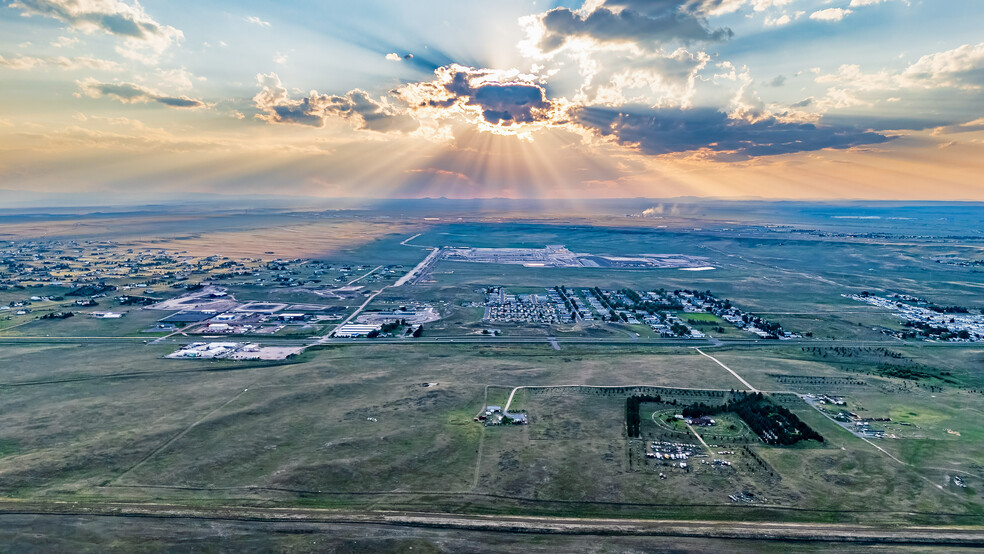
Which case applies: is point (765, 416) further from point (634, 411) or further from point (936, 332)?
point (936, 332)

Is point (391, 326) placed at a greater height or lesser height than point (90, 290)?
lesser

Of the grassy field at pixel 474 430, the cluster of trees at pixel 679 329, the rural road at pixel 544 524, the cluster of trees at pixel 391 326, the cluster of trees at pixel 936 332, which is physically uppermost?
the cluster of trees at pixel 936 332

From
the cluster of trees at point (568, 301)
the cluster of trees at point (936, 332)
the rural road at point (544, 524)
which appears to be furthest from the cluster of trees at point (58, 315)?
the cluster of trees at point (936, 332)

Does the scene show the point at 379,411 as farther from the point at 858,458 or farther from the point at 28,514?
the point at 858,458

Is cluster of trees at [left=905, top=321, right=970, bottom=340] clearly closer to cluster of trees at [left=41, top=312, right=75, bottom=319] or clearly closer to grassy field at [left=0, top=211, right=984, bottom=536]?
grassy field at [left=0, top=211, right=984, bottom=536]

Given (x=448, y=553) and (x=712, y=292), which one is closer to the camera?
(x=448, y=553)

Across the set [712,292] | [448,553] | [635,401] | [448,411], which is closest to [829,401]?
[635,401]

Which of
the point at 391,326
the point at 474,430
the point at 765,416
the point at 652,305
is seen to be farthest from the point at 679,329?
the point at 474,430

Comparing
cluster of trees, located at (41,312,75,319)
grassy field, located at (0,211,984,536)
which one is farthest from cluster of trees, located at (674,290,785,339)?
cluster of trees, located at (41,312,75,319)

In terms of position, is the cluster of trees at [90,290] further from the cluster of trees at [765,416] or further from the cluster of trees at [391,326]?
the cluster of trees at [765,416]
